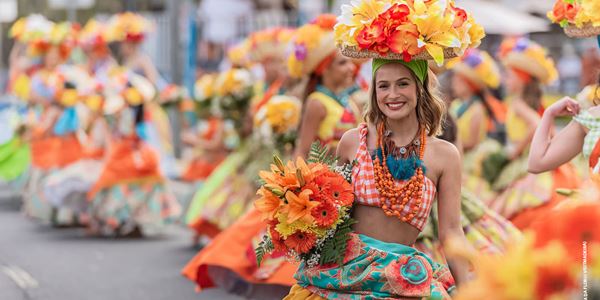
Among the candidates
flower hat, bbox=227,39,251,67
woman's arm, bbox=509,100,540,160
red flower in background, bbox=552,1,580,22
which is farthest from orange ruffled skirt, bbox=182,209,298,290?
flower hat, bbox=227,39,251,67

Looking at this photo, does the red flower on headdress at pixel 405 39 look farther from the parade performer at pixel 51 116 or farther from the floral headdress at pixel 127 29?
the floral headdress at pixel 127 29

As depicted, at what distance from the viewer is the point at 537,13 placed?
25000mm

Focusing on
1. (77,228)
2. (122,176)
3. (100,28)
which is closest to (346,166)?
(122,176)

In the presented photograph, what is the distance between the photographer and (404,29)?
4.52m

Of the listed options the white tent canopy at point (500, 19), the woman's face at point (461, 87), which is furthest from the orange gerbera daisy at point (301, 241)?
the white tent canopy at point (500, 19)

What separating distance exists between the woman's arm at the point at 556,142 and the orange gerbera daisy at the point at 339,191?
967mm

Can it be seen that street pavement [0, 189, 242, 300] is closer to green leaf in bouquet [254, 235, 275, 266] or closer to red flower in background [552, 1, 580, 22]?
green leaf in bouquet [254, 235, 275, 266]

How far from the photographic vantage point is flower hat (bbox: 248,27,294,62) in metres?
11.2

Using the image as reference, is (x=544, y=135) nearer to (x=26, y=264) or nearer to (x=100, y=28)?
(x=26, y=264)

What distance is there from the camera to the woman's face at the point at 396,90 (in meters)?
4.68

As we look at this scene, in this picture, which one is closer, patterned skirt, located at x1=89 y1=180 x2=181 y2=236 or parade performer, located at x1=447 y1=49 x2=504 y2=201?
parade performer, located at x1=447 y1=49 x2=504 y2=201

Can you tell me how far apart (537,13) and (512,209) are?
16.7 meters

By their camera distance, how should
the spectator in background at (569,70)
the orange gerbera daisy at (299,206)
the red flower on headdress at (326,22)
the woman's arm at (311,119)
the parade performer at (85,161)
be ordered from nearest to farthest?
the orange gerbera daisy at (299,206) < the woman's arm at (311,119) < the red flower on headdress at (326,22) < the parade performer at (85,161) < the spectator in background at (569,70)

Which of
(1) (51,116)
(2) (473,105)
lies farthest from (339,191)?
(1) (51,116)
